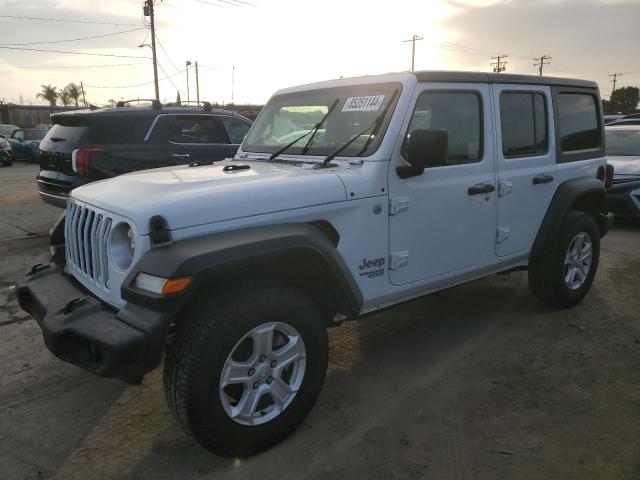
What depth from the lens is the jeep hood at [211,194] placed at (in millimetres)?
2406

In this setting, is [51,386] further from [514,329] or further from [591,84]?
[591,84]

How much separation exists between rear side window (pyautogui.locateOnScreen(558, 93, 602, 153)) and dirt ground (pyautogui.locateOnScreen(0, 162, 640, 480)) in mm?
1475

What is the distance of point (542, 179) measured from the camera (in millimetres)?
4105

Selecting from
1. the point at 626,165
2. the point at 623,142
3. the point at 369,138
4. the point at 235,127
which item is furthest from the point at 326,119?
the point at 623,142

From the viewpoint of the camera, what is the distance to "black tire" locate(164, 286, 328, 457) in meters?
2.34

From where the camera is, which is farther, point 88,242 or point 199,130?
point 199,130

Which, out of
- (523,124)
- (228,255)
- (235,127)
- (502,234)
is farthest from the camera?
(235,127)

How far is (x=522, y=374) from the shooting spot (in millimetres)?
3537

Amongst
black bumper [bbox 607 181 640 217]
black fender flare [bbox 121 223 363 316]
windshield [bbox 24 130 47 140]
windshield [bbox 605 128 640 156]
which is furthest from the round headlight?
windshield [bbox 24 130 47 140]

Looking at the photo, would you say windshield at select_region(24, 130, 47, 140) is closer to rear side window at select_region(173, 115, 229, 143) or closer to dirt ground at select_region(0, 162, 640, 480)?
rear side window at select_region(173, 115, 229, 143)

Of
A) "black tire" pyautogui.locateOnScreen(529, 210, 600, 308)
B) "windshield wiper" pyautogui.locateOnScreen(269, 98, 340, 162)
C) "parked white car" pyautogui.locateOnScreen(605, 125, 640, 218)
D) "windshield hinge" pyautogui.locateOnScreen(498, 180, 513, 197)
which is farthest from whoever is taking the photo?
"parked white car" pyautogui.locateOnScreen(605, 125, 640, 218)

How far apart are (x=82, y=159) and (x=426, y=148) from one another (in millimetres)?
5214

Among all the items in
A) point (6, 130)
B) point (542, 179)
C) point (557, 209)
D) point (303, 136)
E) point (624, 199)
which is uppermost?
point (6, 130)

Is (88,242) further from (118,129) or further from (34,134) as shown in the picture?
(34,134)
